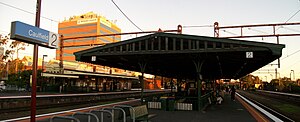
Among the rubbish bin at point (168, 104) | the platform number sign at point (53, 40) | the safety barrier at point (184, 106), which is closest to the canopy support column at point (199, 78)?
the safety barrier at point (184, 106)

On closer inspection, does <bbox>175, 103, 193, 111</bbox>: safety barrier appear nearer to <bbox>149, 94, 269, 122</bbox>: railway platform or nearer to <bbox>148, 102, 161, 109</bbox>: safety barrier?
<bbox>149, 94, 269, 122</bbox>: railway platform

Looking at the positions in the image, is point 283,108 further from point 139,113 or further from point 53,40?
point 53,40

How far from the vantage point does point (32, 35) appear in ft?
19.3

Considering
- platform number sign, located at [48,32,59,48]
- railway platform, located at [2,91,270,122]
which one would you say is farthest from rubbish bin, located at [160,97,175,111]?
platform number sign, located at [48,32,59,48]

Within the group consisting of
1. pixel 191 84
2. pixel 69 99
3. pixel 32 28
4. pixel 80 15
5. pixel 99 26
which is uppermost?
pixel 80 15

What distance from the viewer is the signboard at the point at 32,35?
5457mm

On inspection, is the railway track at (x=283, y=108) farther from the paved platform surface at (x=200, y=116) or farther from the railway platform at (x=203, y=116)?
the paved platform surface at (x=200, y=116)

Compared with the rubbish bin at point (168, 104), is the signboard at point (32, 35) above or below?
above

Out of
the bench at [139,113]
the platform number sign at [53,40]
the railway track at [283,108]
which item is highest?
the platform number sign at [53,40]

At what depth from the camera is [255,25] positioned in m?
17.2

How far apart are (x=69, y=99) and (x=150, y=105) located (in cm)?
1266

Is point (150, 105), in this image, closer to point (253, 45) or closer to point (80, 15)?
point (253, 45)

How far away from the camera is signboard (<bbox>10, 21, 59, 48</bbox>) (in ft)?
17.9

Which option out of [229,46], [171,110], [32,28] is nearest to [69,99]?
[171,110]
